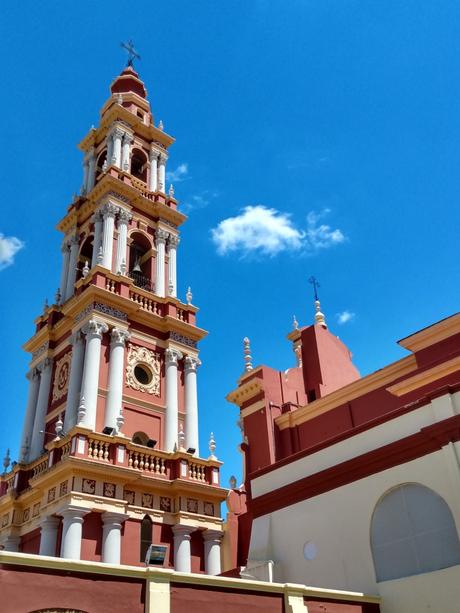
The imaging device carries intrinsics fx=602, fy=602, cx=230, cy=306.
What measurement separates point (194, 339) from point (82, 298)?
4.69 meters

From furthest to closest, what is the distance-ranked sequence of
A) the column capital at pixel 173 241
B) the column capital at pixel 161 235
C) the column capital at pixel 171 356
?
the column capital at pixel 173 241
the column capital at pixel 161 235
the column capital at pixel 171 356

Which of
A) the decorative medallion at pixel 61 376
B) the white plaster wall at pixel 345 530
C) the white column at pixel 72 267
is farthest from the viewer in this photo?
the white column at pixel 72 267

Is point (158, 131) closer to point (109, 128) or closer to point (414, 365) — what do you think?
point (109, 128)

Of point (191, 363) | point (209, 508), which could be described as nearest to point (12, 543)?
point (209, 508)

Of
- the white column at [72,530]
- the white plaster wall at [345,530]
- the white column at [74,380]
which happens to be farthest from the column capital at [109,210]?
the white plaster wall at [345,530]

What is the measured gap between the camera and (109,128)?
90.6 ft

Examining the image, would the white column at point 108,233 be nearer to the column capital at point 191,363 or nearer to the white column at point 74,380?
the white column at point 74,380

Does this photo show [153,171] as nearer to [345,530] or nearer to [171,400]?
[171,400]

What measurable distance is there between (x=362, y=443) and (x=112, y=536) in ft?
27.3

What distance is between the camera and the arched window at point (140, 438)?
19.9 metres

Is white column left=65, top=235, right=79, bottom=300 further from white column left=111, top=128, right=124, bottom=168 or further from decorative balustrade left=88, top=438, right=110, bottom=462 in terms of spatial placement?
decorative balustrade left=88, top=438, right=110, bottom=462

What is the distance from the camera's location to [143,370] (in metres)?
21.6

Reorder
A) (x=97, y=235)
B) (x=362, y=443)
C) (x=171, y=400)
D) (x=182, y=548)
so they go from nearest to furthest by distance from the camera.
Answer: (x=362, y=443), (x=182, y=548), (x=171, y=400), (x=97, y=235)

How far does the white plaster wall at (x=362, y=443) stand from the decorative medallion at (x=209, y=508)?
5990 mm
